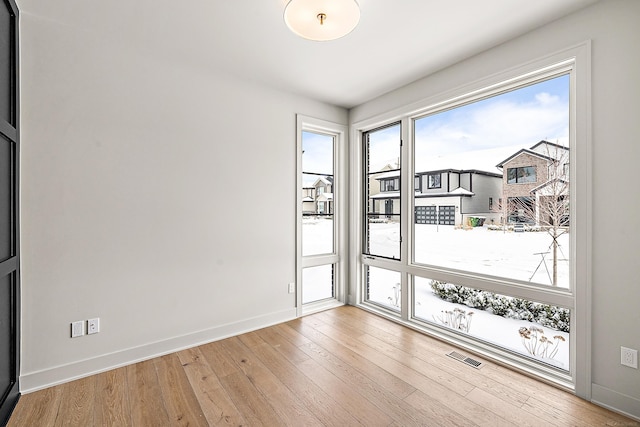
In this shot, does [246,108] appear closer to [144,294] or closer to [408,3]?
[408,3]

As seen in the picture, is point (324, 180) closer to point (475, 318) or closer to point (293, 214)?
point (293, 214)

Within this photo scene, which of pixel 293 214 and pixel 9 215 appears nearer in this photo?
pixel 9 215

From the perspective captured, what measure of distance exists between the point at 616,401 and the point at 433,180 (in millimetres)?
2198

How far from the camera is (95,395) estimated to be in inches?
82.9

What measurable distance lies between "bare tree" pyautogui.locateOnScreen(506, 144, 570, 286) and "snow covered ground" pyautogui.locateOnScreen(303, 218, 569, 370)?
0.16 ft

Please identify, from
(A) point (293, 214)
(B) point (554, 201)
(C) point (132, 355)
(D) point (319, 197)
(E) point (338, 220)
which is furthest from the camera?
(E) point (338, 220)

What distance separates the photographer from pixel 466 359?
259cm

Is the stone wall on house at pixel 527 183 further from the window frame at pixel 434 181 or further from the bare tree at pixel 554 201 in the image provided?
the window frame at pixel 434 181

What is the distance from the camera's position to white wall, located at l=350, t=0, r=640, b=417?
6.13 ft

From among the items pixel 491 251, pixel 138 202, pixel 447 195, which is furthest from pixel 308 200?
pixel 491 251

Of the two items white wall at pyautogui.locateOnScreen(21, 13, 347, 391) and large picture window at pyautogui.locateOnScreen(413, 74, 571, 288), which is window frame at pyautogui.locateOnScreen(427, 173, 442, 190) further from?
white wall at pyautogui.locateOnScreen(21, 13, 347, 391)

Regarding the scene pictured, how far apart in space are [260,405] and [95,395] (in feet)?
4.00

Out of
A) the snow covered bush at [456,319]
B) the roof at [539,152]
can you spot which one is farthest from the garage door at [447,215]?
the snow covered bush at [456,319]

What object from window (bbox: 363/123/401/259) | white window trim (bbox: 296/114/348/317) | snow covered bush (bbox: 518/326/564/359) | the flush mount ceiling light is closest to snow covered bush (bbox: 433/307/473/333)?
snow covered bush (bbox: 518/326/564/359)
